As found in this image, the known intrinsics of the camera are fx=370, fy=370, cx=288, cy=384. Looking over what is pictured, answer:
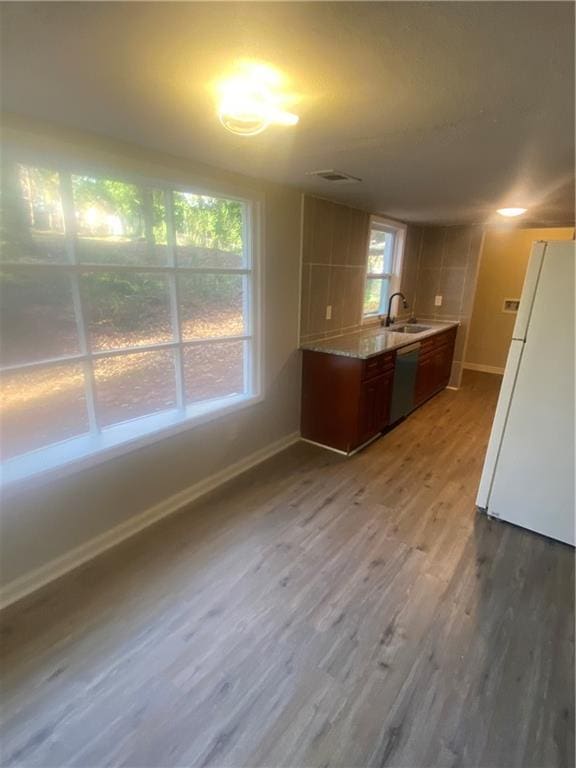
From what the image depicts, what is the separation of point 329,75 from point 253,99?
0.28 meters

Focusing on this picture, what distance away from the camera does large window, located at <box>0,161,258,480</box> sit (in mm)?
1728

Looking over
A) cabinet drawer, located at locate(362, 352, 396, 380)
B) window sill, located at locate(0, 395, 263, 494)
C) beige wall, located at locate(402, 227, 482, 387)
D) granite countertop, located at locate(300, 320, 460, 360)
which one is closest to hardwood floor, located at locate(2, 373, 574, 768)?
window sill, located at locate(0, 395, 263, 494)

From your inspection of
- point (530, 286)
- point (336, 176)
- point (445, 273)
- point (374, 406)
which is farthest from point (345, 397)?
point (445, 273)

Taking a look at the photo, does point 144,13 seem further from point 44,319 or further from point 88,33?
point 44,319

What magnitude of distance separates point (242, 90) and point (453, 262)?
4378mm

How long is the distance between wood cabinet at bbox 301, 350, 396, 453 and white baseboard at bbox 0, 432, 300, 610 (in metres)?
0.59

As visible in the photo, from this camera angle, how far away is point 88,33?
94 cm

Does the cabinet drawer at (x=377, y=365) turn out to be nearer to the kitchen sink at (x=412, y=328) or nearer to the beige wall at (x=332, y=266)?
the beige wall at (x=332, y=266)

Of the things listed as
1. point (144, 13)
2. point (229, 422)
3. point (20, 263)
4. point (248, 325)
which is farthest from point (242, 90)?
point (229, 422)

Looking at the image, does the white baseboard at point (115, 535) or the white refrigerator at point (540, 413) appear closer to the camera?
the white baseboard at point (115, 535)

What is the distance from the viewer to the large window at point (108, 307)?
173cm

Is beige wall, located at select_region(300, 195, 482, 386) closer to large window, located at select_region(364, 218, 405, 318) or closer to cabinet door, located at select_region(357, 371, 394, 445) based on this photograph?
large window, located at select_region(364, 218, 405, 318)

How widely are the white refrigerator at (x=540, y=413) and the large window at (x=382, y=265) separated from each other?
209 centimetres

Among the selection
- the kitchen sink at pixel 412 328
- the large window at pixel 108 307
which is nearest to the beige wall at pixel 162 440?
the large window at pixel 108 307
